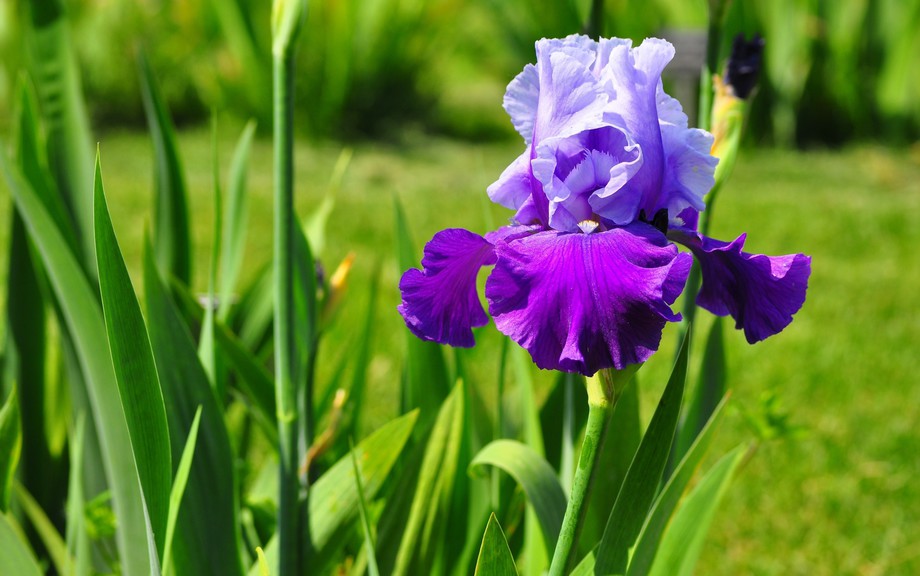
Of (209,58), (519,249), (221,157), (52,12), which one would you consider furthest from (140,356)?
(209,58)

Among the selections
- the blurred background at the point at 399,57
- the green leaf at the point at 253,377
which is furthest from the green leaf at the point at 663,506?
the blurred background at the point at 399,57

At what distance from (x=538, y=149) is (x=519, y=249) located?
0.27 feet

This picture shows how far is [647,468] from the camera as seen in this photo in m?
0.71

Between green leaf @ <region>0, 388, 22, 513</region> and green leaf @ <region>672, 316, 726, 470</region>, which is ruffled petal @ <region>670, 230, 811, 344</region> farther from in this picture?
green leaf @ <region>0, 388, 22, 513</region>

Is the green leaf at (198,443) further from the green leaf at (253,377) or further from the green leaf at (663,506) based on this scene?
the green leaf at (663,506)

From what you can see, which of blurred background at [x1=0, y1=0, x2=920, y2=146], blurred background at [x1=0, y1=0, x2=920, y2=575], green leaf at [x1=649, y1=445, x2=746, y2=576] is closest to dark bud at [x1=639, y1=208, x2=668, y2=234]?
green leaf at [x1=649, y1=445, x2=746, y2=576]

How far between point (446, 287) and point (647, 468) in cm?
21

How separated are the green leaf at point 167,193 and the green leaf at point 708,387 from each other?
0.72 m

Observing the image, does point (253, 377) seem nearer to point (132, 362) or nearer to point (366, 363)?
point (366, 363)

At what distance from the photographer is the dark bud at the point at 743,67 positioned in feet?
3.15

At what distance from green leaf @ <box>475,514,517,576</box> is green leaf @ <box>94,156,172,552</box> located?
0.86 feet

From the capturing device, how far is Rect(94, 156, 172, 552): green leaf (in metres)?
0.71

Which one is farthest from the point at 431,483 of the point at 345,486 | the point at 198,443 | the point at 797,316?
the point at 797,316

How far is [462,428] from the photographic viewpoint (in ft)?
3.31
